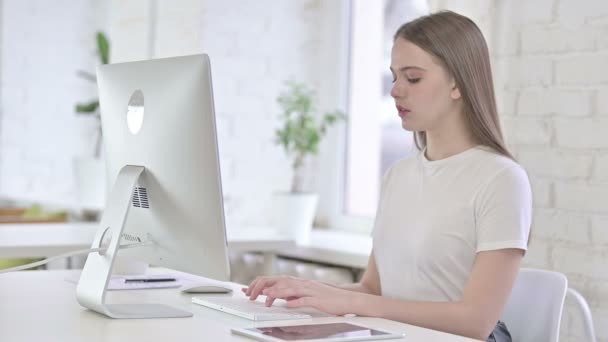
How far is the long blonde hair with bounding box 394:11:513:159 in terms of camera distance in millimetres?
1930

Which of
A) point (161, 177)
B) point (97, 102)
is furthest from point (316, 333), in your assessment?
point (97, 102)

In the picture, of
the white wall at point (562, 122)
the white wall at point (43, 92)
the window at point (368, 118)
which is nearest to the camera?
the white wall at point (562, 122)

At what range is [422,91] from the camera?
1945 millimetres

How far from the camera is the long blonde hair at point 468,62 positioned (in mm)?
1930

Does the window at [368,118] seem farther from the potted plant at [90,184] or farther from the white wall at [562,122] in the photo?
the potted plant at [90,184]

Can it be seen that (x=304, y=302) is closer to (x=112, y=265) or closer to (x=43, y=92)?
(x=112, y=265)

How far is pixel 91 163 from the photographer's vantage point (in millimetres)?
4242

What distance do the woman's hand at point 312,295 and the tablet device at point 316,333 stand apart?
0.41 ft

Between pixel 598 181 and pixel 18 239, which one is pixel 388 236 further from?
pixel 18 239

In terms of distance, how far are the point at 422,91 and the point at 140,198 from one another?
623mm

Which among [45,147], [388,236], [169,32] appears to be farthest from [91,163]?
[388,236]

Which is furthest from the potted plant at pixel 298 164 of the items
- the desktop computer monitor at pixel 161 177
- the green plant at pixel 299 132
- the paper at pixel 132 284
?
the desktop computer monitor at pixel 161 177

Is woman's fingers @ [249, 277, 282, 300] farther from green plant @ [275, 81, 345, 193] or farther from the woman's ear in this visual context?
green plant @ [275, 81, 345, 193]

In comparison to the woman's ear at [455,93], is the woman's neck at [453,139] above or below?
below
